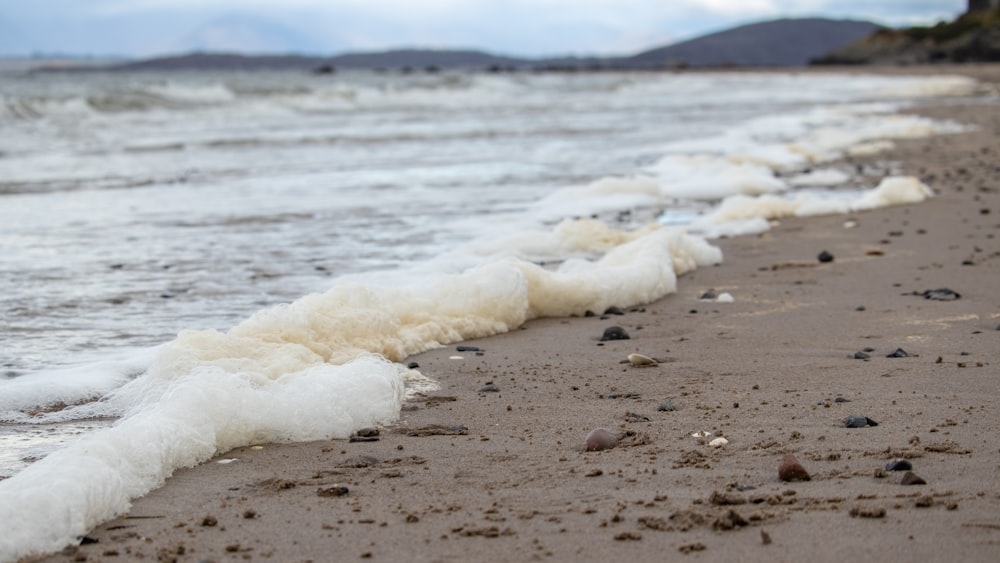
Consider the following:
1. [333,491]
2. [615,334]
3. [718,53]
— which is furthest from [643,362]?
[718,53]

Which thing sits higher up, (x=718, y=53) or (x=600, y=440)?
(x=718, y=53)

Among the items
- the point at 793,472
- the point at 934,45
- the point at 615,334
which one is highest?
the point at 934,45

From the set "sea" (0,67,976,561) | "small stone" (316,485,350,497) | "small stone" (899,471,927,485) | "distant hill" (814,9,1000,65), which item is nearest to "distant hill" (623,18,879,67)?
"distant hill" (814,9,1000,65)

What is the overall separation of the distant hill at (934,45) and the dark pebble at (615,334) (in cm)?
8642

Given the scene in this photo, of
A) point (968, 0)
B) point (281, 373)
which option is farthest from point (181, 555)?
point (968, 0)

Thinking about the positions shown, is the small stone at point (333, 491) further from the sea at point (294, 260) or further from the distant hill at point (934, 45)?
the distant hill at point (934, 45)

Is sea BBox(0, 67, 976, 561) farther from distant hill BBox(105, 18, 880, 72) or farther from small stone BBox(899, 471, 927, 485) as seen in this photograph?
distant hill BBox(105, 18, 880, 72)

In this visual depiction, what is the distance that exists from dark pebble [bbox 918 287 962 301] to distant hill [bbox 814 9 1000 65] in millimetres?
84990

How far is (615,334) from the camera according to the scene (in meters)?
5.13

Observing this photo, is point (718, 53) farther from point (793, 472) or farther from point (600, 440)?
point (793, 472)

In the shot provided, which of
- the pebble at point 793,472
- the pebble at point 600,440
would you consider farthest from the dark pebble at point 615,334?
the pebble at point 793,472

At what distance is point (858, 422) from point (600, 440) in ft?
2.82

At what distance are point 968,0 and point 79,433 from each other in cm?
11721

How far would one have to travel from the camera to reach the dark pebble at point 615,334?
512cm
